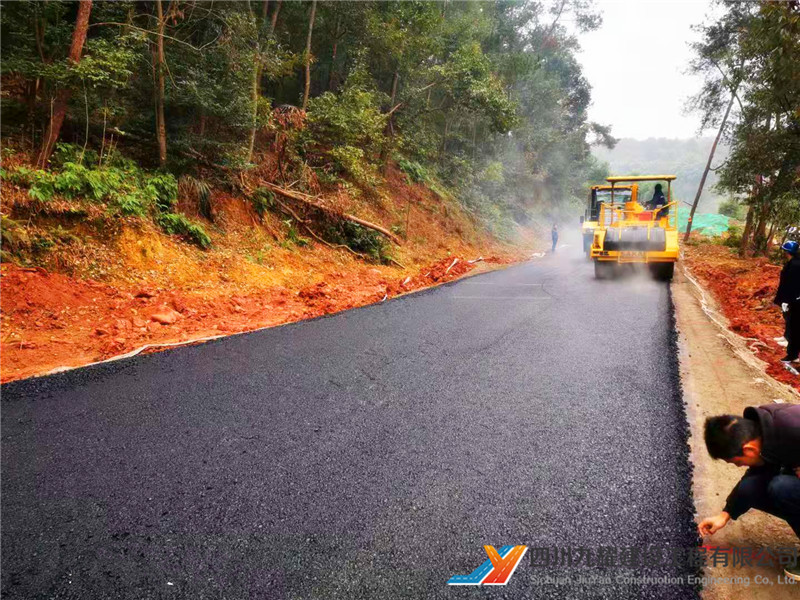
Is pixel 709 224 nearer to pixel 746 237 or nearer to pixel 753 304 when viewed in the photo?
pixel 746 237

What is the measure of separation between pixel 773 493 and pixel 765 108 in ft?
45.8

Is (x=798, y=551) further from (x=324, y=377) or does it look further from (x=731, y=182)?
(x=731, y=182)

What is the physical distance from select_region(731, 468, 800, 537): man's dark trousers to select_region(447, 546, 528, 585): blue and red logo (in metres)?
1.05

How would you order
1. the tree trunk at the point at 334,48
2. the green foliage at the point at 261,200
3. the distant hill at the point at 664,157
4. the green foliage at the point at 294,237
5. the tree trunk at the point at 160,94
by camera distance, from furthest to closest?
the distant hill at the point at 664,157
the tree trunk at the point at 334,48
the green foliage at the point at 294,237
the green foliage at the point at 261,200
the tree trunk at the point at 160,94

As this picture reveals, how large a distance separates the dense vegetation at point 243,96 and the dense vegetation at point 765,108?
22.6 ft

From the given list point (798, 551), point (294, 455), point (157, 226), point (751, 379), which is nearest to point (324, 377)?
point (294, 455)

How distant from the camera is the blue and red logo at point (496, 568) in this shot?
1.78m

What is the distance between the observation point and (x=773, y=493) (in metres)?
1.78

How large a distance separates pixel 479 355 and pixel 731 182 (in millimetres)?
12891

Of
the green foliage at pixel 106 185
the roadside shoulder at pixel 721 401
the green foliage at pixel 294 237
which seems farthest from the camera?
the green foliage at pixel 294 237

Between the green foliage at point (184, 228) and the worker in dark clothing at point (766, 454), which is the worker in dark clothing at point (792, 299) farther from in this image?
the green foliage at point (184, 228)

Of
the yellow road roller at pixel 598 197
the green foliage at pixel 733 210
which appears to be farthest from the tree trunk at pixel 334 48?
the green foliage at pixel 733 210

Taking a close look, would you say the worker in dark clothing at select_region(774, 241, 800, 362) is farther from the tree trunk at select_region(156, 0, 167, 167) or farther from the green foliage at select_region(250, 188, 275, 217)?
the tree trunk at select_region(156, 0, 167, 167)

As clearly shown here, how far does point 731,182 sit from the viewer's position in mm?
12367
